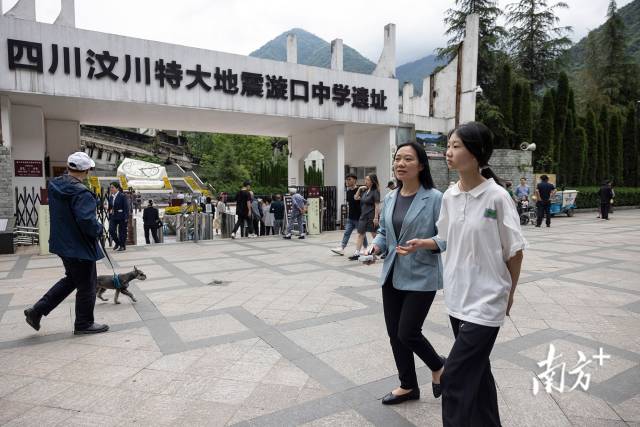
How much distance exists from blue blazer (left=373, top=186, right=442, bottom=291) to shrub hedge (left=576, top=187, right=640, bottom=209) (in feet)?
67.9

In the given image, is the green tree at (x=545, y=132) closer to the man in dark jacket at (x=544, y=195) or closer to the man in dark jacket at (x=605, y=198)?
the man in dark jacket at (x=605, y=198)

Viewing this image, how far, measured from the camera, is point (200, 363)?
11.3 ft

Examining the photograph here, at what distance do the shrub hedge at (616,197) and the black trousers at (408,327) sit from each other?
→ 68.0 feet

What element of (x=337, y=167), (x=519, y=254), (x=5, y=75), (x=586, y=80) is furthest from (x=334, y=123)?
(x=586, y=80)

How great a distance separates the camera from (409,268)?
2.57m

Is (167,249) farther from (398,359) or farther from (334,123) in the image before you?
(398,359)

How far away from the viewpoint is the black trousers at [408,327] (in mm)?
2537

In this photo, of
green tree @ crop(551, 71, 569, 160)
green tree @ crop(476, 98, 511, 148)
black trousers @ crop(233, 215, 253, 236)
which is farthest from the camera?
green tree @ crop(551, 71, 569, 160)

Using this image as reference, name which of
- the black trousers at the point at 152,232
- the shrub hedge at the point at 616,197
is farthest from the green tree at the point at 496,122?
the black trousers at the point at 152,232

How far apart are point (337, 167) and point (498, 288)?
490 inches

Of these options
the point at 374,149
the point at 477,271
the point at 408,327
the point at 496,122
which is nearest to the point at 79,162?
the point at 408,327

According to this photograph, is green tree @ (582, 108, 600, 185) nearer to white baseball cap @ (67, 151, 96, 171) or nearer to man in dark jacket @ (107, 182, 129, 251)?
man in dark jacket @ (107, 182, 129, 251)

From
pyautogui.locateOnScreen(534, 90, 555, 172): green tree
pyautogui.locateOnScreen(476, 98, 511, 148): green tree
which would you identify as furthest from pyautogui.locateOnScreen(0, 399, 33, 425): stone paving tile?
pyautogui.locateOnScreen(534, 90, 555, 172): green tree

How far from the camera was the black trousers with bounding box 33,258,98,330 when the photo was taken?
13.2 feet
